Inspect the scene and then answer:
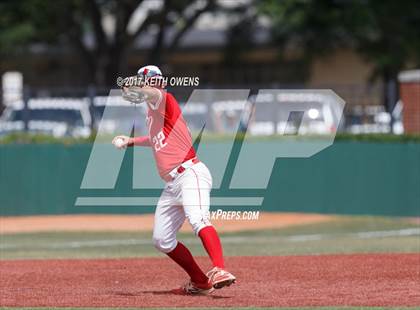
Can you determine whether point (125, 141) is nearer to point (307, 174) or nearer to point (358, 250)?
point (358, 250)

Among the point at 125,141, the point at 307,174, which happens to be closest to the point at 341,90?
the point at 307,174

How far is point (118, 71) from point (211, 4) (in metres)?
4.31

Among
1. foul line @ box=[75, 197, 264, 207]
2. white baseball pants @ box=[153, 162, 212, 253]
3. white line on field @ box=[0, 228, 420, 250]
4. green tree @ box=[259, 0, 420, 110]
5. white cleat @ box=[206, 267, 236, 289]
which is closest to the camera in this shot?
white cleat @ box=[206, 267, 236, 289]

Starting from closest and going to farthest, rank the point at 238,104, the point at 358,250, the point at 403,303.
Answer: the point at 403,303, the point at 358,250, the point at 238,104

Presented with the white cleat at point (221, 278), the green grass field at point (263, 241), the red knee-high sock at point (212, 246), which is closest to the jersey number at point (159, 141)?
the red knee-high sock at point (212, 246)

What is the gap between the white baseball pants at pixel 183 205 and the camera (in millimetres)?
10031

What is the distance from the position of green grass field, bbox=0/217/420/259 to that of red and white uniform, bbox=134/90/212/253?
193 inches

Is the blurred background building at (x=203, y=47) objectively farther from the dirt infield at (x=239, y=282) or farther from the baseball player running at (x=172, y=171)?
the baseball player running at (x=172, y=171)

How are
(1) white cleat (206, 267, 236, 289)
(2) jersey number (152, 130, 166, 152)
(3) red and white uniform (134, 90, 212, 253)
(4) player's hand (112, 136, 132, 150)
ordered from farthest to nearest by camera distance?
(4) player's hand (112, 136, 132, 150)
(2) jersey number (152, 130, 166, 152)
(3) red and white uniform (134, 90, 212, 253)
(1) white cleat (206, 267, 236, 289)

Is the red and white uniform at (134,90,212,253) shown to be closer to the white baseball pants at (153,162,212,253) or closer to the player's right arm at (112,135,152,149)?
the white baseball pants at (153,162,212,253)

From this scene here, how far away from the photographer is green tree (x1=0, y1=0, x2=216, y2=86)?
3712cm

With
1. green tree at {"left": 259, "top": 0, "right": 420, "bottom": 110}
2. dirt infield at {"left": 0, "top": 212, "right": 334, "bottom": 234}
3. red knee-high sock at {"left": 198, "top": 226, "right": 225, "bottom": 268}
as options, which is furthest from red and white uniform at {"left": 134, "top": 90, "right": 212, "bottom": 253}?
green tree at {"left": 259, "top": 0, "right": 420, "bottom": 110}

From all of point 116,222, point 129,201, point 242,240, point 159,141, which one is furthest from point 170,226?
point 129,201

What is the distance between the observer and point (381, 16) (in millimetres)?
39688
